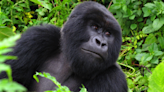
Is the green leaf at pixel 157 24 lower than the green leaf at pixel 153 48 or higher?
higher

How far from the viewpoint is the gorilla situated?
7.09ft

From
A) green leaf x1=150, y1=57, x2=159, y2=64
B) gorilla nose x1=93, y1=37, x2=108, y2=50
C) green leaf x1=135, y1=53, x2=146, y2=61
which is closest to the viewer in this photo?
gorilla nose x1=93, y1=37, x2=108, y2=50

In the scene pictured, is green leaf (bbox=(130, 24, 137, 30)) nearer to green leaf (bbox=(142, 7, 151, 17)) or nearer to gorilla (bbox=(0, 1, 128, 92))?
green leaf (bbox=(142, 7, 151, 17))

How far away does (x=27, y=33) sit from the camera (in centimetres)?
251

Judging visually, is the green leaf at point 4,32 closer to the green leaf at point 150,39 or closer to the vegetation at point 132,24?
the vegetation at point 132,24

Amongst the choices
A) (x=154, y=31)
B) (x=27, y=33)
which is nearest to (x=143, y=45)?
(x=154, y=31)

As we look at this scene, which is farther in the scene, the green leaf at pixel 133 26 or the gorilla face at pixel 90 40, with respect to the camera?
the green leaf at pixel 133 26

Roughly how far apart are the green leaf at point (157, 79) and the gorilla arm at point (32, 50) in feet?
4.86

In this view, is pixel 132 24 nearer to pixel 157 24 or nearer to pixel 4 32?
pixel 157 24

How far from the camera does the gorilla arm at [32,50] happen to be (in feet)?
7.57

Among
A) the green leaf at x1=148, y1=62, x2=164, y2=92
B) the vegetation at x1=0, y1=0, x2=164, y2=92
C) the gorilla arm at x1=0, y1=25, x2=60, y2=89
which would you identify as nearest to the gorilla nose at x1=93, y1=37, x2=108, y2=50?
the gorilla arm at x1=0, y1=25, x2=60, y2=89

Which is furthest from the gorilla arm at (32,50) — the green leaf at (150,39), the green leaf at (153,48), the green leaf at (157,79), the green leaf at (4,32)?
the green leaf at (150,39)

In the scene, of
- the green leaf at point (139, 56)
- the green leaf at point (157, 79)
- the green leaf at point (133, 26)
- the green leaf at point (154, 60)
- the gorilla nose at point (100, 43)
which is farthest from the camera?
the green leaf at point (133, 26)

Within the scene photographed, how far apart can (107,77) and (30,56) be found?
3.05ft
